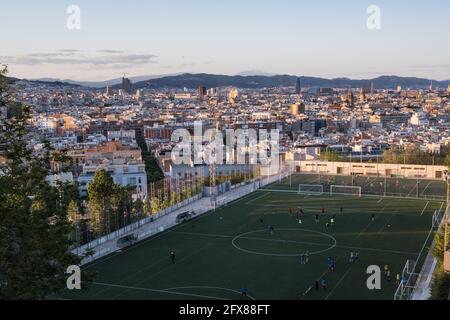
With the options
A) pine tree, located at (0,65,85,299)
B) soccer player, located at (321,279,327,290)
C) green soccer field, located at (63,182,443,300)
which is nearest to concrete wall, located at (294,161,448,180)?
green soccer field, located at (63,182,443,300)

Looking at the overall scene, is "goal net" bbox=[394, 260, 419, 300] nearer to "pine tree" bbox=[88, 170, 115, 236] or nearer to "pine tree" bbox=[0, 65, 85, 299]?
"pine tree" bbox=[0, 65, 85, 299]

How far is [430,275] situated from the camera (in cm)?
2050

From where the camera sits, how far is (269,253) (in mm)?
24625

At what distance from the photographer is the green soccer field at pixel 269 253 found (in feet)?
64.7

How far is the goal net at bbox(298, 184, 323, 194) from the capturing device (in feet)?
129

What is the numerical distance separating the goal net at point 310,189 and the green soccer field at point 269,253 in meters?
3.71

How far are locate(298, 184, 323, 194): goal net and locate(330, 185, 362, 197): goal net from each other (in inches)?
35.6

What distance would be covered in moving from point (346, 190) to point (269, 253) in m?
16.9

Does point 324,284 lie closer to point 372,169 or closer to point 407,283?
point 407,283

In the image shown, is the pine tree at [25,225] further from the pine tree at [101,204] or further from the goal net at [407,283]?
the pine tree at [101,204]

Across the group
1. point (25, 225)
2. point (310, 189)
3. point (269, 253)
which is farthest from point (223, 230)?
point (25, 225)

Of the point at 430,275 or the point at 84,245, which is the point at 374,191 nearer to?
the point at 430,275

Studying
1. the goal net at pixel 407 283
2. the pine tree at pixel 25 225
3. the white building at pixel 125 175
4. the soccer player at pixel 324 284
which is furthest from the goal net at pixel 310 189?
the pine tree at pixel 25 225
